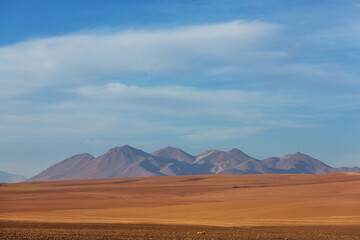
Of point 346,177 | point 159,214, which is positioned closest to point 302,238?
point 159,214

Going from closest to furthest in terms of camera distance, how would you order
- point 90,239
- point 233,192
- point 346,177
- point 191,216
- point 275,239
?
point 90,239
point 275,239
point 191,216
point 233,192
point 346,177

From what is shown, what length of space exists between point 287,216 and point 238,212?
250 inches

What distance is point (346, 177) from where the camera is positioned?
124688mm

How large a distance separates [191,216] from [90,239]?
87.9 ft

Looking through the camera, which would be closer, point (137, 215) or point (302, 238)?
point (302, 238)

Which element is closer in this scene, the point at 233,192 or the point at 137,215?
the point at 137,215

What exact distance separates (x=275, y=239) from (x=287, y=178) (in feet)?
383

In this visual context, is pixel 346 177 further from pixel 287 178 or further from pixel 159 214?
pixel 159 214

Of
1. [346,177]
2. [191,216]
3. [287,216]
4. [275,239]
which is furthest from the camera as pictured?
[346,177]

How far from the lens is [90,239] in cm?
2453

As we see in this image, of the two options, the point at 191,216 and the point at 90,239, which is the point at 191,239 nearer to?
the point at 90,239

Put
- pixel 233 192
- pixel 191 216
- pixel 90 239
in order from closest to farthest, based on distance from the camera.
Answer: pixel 90 239 < pixel 191 216 < pixel 233 192

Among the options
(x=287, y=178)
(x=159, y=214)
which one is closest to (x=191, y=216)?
(x=159, y=214)

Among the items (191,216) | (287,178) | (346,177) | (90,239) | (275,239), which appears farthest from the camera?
Answer: (287,178)
